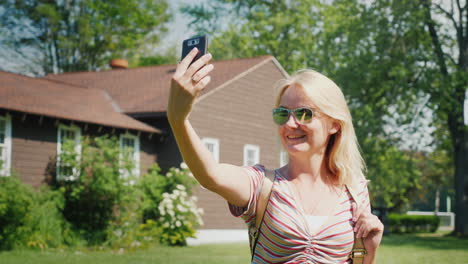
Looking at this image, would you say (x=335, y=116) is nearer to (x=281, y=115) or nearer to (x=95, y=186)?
(x=281, y=115)

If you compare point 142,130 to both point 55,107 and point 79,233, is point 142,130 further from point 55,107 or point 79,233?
point 79,233

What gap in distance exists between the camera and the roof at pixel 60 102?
1609 centimetres

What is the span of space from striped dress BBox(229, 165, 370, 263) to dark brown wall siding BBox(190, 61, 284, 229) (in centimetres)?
1721

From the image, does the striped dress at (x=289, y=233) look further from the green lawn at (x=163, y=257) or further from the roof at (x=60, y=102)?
the roof at (x=60, y=102)

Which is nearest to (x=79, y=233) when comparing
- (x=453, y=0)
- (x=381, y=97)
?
(x=381, y=97)

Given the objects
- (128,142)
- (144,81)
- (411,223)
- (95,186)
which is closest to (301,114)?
(95,186)

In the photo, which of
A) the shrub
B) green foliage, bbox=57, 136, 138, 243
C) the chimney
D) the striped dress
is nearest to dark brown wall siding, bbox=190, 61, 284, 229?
green foliage, bbox=57, 136, 138, 243

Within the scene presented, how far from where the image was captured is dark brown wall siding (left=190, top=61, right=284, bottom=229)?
2056 cm

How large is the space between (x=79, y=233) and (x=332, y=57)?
17305 millimetres

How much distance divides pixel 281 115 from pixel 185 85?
2.44 feet

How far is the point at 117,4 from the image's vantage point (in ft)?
132

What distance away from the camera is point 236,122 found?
22062 mm

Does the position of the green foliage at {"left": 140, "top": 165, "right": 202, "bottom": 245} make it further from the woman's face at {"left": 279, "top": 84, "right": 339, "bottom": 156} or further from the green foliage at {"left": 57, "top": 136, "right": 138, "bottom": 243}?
the woman's face at {"left": 279, "top": 84, "right": 339, "bottom": 156}

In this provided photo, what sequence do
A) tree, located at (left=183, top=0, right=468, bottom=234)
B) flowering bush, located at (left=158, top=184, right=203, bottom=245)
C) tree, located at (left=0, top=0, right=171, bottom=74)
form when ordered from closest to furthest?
flowering bush, located at (left=158, top=184, right=203, bottom=245) → tree, located at (left=183, top=0, right=468, bottom=234) → tree, located at (left=0, top=0, right=171, bottom=74)
